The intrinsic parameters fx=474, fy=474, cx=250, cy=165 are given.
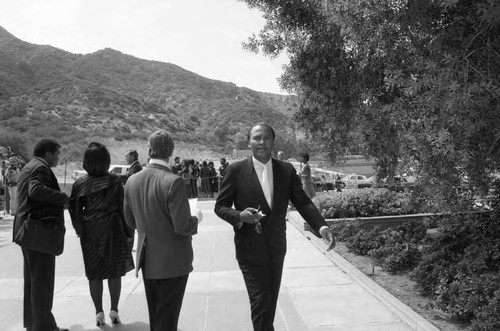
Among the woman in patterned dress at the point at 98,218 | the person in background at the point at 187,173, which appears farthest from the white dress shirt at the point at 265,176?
the person in background at the point at 187,173

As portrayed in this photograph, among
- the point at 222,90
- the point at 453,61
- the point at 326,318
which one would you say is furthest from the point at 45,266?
the point at 222,90

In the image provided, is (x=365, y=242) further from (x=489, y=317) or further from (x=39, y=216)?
(x=39, y=216)

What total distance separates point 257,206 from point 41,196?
1944 mm

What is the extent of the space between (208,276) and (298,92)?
141 inches

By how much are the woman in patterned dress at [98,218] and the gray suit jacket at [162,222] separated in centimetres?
112

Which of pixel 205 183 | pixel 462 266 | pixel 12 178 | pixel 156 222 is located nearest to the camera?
pixel 156 222

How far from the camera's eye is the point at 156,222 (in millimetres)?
3414

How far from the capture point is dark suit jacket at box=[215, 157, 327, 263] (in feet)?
11.7

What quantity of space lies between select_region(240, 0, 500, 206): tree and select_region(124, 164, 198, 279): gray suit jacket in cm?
202

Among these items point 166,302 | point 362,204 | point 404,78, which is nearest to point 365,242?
point 362,204

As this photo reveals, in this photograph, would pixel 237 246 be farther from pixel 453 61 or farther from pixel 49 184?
pixel 453 61

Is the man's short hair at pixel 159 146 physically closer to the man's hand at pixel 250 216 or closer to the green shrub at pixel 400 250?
the man's hand at pixel 250 216

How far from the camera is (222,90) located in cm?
12975

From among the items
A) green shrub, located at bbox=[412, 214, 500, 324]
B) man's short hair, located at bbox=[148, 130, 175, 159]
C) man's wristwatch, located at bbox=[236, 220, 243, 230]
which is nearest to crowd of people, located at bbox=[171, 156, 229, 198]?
green shrub, located at bbox=[412, 214, 500, 324]
